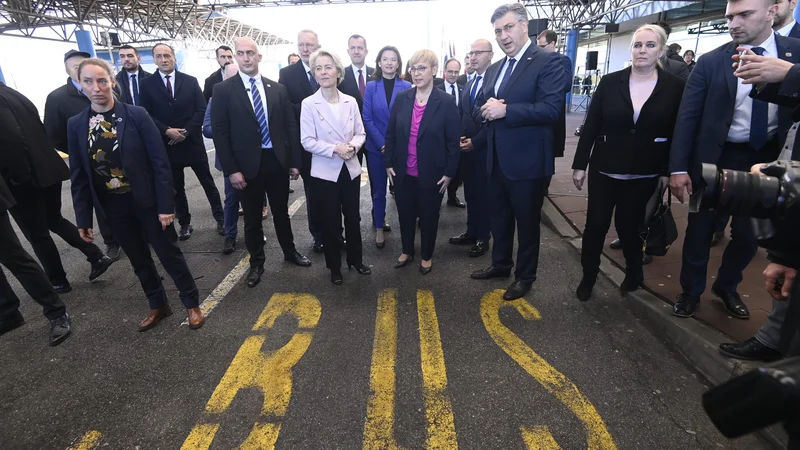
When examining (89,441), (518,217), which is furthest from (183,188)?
(518,217)

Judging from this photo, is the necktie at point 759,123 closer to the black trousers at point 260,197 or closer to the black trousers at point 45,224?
the black trousers at point 260,197

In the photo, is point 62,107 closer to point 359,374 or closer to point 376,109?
point 376,109

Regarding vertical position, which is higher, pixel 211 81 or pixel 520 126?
pixel 211 81

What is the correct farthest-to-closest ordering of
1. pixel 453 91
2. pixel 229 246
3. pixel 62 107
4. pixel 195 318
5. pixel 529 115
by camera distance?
pixel 453 91 → pixel 229 246 → pixel 62 107 → pixel 195 318 → pixel 529 115

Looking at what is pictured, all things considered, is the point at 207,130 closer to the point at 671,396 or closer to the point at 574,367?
the point at 574,367

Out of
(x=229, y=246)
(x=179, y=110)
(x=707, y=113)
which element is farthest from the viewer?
(x=179, y=110)

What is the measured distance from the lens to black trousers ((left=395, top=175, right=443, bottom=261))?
385cm

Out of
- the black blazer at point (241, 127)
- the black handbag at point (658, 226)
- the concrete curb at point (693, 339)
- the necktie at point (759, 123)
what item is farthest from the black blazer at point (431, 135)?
the necktie at point (759, 123)

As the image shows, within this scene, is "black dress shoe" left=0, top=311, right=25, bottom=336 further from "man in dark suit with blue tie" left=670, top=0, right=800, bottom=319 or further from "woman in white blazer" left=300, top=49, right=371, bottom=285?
"man in dark suit with blue tie" left=670, top=0, right=800, bottom=319

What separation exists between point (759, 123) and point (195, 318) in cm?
410

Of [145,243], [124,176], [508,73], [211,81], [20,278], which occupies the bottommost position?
[20,278]

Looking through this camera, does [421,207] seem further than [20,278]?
Yes

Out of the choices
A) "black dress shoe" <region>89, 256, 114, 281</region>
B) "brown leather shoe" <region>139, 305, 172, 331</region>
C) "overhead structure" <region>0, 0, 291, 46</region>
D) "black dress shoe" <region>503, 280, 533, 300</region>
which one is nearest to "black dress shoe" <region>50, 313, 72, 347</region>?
"brown leather shoe" <region>139, 305, 172, 331</region>

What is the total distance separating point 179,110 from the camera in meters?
4.83
